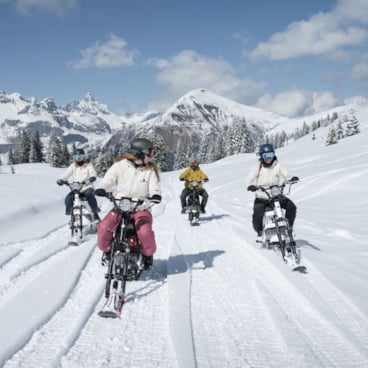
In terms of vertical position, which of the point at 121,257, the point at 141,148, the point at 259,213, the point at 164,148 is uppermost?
the point at 164,148

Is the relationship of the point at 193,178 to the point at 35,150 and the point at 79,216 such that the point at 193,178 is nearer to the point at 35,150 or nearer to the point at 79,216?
the point at 79,216

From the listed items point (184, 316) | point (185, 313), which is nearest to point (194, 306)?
point (185, 313)

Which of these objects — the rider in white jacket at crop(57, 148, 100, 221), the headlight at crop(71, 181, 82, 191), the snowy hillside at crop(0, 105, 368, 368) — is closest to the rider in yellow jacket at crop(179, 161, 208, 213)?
the snowy hillside at crop(0, 105, 368, 368)

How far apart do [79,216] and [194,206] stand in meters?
4.32

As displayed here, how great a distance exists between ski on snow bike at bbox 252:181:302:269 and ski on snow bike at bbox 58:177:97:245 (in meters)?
4.71

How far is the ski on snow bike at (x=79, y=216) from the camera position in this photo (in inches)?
388

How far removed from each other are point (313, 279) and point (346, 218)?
7325mm

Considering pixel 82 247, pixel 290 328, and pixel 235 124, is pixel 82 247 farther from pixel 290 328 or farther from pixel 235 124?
pixel 235 124

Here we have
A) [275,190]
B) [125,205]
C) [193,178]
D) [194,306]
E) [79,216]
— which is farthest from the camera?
[193,178]

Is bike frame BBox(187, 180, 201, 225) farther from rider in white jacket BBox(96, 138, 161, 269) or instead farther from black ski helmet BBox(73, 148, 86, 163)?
rider in white jacket BBox(96, 138, 161, 269)

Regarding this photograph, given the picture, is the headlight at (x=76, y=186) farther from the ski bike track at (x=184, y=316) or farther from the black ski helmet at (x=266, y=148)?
the black ski helmet at (x=266, y=148)

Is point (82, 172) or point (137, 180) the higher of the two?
point (82, 172)

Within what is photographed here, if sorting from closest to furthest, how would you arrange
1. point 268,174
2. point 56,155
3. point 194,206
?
point 268,174, point 194,206, point 56,155

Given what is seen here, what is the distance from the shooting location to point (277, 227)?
7773 millimetres
